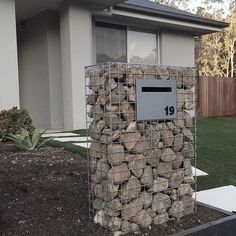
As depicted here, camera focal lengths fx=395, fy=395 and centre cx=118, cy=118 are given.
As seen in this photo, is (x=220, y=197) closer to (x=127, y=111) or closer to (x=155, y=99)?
(x=155, y=99)

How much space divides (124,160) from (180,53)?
11.7 meters

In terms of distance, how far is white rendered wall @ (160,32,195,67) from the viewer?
1388cm

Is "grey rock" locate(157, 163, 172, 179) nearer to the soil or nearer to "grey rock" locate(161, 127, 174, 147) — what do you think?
"grey rock" locate(161, 127, 174, 147)

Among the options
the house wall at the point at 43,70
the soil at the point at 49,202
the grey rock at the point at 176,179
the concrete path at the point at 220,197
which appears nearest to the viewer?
the soil at the point at 49,202

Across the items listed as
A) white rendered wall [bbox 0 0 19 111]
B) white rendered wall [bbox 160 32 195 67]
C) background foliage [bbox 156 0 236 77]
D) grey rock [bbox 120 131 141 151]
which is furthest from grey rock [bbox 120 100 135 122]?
background foliage [bbox 156 0 236 77]

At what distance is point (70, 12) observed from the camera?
10.1 metres

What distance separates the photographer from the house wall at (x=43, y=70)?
11.4 meters

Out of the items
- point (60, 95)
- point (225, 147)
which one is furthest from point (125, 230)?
point (60, 95)

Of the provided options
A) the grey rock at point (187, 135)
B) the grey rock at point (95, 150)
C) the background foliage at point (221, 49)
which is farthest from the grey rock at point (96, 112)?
the background foliage at point (221, 49)

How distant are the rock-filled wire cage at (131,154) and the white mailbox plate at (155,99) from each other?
0.16ft

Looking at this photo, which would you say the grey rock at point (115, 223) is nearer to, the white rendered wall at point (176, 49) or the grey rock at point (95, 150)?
the grey rock at point (95, 150)

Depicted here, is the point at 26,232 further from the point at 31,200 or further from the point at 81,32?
the point at 81,32

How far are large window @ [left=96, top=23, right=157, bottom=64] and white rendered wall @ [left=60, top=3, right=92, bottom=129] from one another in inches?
51.1

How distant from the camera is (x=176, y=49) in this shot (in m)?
14.4
